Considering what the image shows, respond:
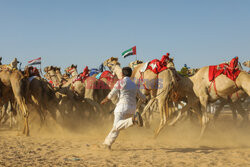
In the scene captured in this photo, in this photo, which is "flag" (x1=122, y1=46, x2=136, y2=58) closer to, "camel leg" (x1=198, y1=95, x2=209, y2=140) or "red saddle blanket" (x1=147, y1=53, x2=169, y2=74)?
"red saddle blanket" (x1=147, y1=53, x2=169, y2=74)

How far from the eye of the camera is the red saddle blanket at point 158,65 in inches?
352

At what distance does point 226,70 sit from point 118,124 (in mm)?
4083

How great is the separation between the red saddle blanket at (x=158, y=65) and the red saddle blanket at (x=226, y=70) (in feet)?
4.49

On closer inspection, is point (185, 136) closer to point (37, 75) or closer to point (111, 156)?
point (111, 156)

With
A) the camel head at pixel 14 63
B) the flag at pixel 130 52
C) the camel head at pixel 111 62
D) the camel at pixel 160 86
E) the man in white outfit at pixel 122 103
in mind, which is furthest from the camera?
the flag at pixel 130 52

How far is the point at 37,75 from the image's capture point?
35.8 feet

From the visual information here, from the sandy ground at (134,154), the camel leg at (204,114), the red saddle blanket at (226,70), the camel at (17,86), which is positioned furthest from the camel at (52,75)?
the red saddle blanket at (226,70)

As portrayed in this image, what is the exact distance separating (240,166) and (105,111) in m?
6.99

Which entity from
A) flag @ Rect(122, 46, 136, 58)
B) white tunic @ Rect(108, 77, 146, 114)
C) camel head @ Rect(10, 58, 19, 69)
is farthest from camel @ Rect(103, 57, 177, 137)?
A: flag @ Rect(122, 46, 136, 58)

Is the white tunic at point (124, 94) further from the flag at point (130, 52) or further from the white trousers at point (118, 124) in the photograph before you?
the flag at point (130, 52)

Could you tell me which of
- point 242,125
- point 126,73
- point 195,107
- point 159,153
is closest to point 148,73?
point 195,107

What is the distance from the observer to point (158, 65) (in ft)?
29.4

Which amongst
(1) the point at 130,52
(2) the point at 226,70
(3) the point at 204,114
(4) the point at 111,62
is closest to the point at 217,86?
(2) the point at 226,70

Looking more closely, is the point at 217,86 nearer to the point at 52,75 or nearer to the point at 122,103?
the point at 122,103
